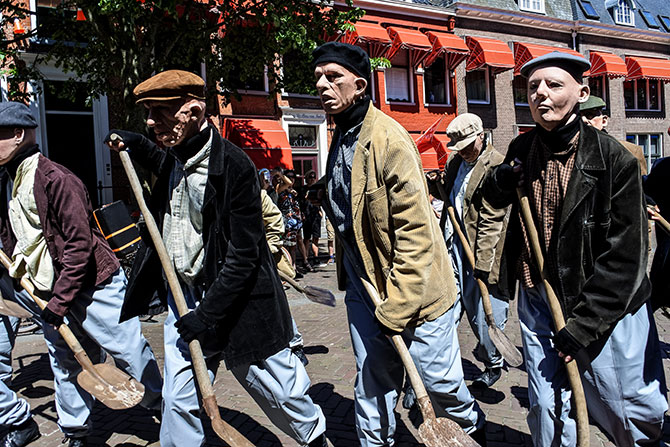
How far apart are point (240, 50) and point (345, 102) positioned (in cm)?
867

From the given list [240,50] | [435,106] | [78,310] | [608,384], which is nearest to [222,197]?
[78,310]

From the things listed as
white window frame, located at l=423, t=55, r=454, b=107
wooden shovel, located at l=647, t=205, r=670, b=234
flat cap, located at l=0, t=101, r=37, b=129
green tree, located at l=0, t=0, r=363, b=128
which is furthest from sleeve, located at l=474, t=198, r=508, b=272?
white window frame, located at l=423, t=55, r=454, b=107

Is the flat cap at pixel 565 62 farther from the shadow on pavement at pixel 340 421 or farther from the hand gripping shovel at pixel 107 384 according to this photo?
the hand gripping shovel at pixel 107 384

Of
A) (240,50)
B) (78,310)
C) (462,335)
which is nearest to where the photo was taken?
(78,310)

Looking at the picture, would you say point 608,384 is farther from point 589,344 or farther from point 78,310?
point 78,310

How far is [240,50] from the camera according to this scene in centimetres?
1064

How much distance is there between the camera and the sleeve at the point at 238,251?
2592mm

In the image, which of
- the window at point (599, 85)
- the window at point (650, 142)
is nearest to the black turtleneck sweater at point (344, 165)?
the window at point (599, 85)

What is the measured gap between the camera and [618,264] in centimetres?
229

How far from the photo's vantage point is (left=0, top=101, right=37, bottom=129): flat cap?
344cm

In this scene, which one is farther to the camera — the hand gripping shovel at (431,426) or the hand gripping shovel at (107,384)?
the hand gripping shovel at (107,384)

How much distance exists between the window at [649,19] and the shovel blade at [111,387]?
3058cm

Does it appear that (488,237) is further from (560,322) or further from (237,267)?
(237,267)

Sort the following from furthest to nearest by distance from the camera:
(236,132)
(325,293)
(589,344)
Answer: (236,132) < (325,293) < (589,344)
